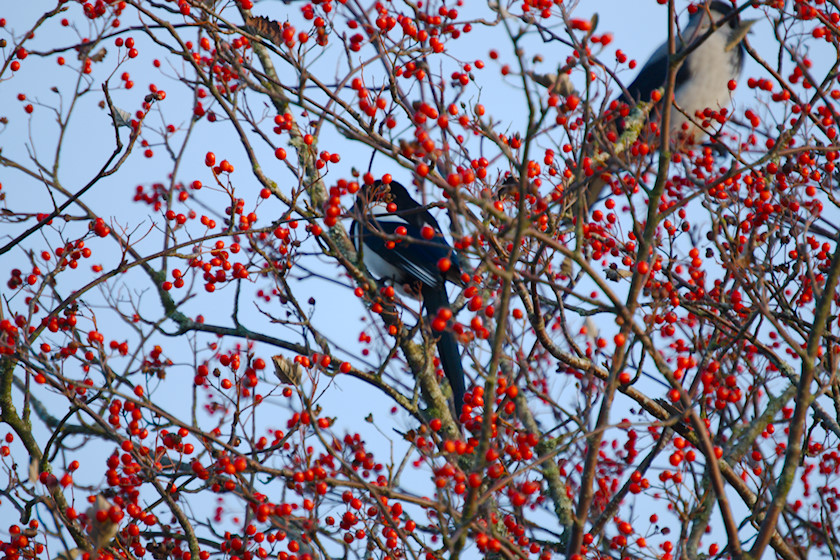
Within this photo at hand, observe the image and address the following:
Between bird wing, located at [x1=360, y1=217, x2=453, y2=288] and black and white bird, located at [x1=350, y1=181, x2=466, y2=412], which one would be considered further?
bird wing, located at [x1=360, y1=217, x2=453, y2=288]

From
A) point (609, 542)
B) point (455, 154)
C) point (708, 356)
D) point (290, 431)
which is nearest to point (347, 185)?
point (455, 154)

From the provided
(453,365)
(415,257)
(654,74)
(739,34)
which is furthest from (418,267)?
(654,74)

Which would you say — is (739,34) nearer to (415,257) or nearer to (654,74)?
(415,257)

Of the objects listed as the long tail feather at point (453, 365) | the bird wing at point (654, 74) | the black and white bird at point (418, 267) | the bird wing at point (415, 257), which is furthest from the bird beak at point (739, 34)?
the bird wing at point (654, 74)

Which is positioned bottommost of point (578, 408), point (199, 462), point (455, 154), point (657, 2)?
point (199, 462)

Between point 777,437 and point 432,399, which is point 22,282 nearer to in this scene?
point 432,399

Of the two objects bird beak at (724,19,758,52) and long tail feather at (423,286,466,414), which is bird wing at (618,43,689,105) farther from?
bird beak at (724,19,758,52)

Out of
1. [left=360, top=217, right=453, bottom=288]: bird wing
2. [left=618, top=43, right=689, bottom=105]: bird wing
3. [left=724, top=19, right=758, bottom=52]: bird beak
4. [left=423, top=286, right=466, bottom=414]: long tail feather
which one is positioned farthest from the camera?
[left=618, top=43, right=689, bottom=105]: bird wing

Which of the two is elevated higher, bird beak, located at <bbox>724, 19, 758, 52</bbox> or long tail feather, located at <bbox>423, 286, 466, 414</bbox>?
long tail feather, located at <bbox>423, 286, 466, 414</bbox>

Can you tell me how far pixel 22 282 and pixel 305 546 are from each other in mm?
2104

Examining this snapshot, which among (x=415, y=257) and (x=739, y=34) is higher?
(x=415, y=257)

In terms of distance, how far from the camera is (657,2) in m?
3.61

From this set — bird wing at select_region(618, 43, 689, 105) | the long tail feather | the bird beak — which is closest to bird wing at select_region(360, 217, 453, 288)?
the long tail feather

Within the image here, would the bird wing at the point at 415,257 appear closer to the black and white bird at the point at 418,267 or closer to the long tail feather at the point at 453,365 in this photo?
the black and white bird at the point at 418,267
